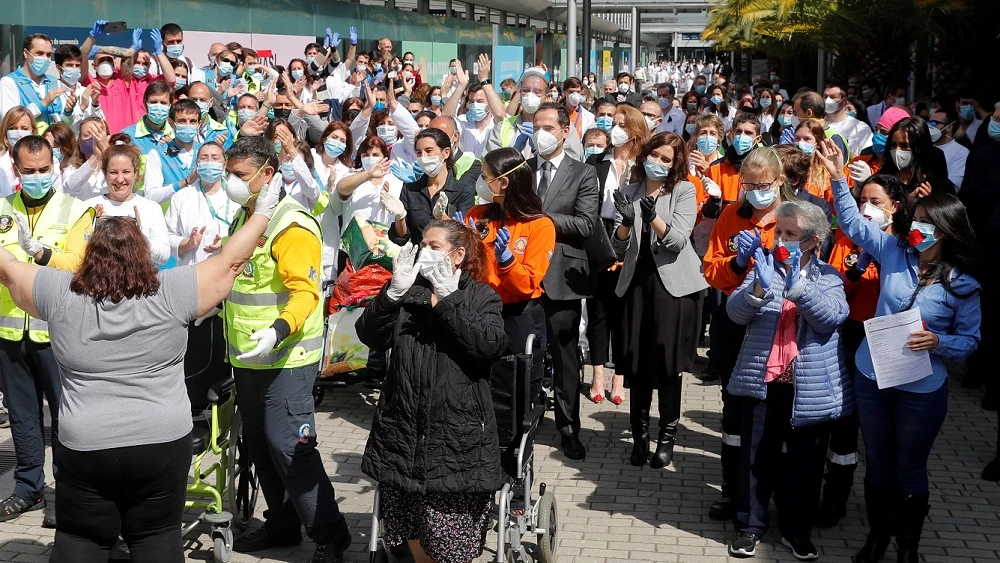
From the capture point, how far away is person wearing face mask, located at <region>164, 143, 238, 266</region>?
6559 mm

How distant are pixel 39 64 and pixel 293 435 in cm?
592

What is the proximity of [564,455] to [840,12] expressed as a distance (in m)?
15.7

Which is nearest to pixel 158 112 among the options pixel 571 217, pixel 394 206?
pixel 394 206

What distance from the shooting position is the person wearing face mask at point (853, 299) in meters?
5.47

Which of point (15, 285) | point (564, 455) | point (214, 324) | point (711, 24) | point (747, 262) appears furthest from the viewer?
point (711, 24)

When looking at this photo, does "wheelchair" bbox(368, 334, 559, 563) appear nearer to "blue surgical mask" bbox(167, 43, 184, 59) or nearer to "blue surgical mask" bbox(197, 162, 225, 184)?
"blue surgical mask" bbox(197, 162, 225, 184)

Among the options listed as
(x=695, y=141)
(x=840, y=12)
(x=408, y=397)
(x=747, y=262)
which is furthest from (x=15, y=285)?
(x=840, y=12)

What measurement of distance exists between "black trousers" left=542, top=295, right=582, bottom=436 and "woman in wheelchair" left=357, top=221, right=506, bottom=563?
6.98 feet

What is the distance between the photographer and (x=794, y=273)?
201 inches

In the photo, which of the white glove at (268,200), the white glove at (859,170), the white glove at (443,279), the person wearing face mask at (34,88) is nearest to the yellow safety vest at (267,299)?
the white glove at (268,200)

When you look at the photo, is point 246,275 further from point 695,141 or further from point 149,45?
point 149,45

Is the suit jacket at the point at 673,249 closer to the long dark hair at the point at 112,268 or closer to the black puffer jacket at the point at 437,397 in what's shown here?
the black puffer jacket at the point at 437,397

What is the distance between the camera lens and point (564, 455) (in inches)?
273

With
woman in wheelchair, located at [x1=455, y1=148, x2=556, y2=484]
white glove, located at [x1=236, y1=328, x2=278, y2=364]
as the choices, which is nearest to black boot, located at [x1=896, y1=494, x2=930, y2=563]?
woman in wheelchair, located at [x1=455, y1=148, x2=556, y2=484]
